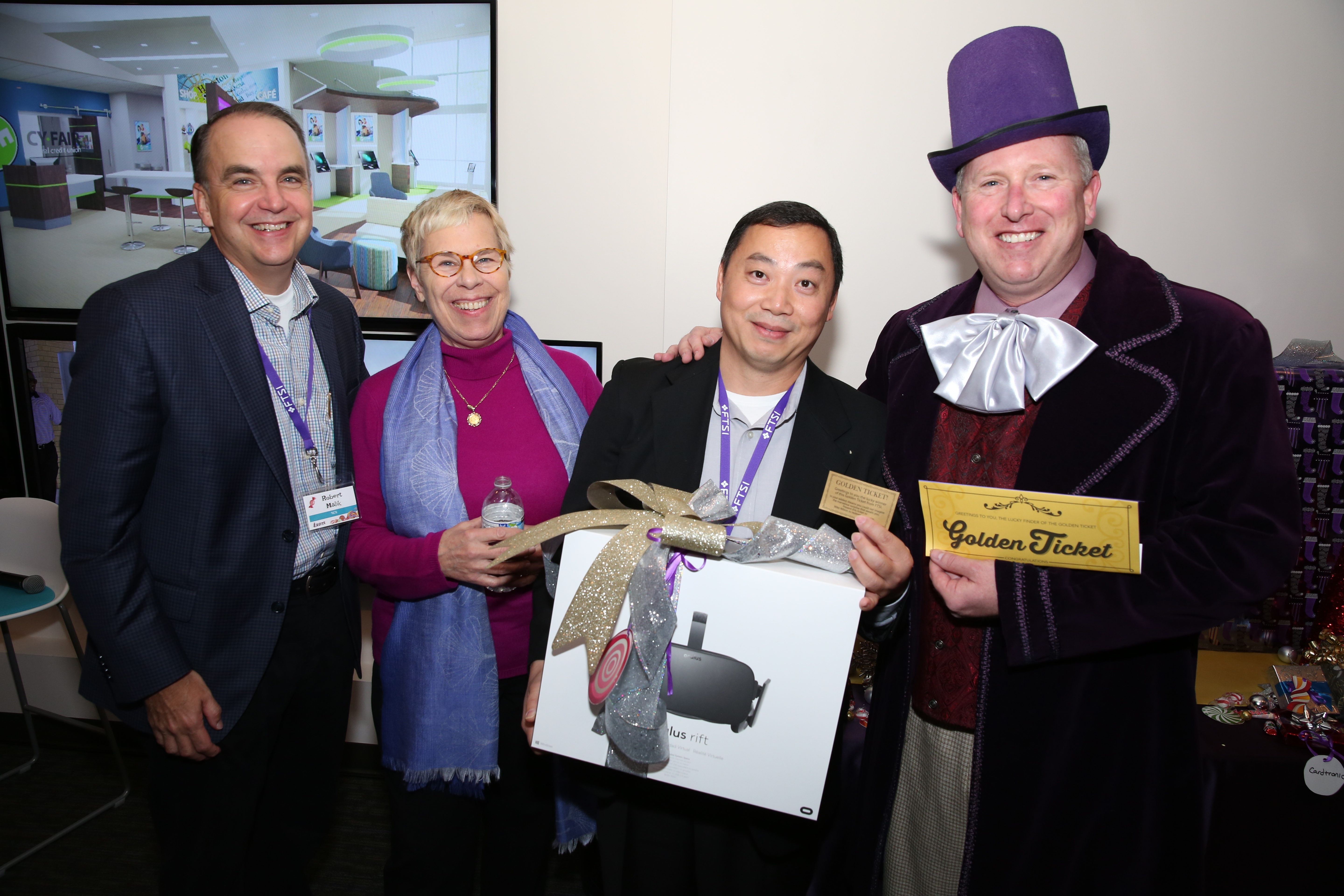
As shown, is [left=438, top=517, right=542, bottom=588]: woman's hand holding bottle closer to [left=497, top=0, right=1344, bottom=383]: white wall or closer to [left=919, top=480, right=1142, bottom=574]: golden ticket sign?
[left=919, top=480, right=1142, bottom=574]: golden ticket sign

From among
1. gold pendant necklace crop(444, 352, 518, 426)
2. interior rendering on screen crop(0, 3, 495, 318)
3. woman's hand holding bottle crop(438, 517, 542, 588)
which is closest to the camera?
woman's hand holding bottle crop(438, 517, 542, 588)

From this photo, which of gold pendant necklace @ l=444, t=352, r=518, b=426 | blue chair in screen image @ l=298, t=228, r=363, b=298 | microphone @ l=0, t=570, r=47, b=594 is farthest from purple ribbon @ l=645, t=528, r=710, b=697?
microphone @ l=0, t=570, r=47, b=594

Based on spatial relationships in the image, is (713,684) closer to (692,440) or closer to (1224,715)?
(692,440)

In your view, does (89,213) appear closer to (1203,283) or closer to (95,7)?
(95,7)

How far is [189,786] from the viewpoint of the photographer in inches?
79.7

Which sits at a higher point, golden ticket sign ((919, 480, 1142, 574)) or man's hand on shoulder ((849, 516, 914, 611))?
golden ticket sign ((919, 480, 1142, 574))

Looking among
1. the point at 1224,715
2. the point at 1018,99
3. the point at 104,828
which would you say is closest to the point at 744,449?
the point at 1018,99

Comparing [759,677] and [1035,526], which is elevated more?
[1035,526]

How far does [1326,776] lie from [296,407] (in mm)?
3494

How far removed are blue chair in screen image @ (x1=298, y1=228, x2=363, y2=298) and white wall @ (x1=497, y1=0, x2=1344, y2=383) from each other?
2.62 feet

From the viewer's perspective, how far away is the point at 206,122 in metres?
3.28

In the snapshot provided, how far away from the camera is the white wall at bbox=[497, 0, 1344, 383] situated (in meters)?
2.90

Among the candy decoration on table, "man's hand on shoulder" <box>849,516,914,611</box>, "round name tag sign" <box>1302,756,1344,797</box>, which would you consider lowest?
"round name tag sign" <box>1302,756,1344,797</box>

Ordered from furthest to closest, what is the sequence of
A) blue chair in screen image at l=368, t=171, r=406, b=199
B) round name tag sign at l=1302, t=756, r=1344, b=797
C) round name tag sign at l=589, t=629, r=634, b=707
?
blue chair in screen image at l=368, t=171, r=406, b=199
round name tag sign at l=1302, t=756, r=1344, b=797
round name tag sign at l=589, t=629, r=634, b=707
